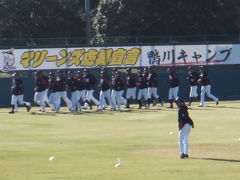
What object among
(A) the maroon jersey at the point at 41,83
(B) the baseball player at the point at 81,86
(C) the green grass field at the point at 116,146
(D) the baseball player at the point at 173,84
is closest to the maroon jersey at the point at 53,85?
(A) the maroon jersey at the point at 41,83

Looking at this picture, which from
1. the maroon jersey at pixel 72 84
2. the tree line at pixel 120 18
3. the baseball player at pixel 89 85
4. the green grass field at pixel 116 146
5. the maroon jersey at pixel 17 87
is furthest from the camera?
the tree line at pixel 120 18

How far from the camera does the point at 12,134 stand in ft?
89.8

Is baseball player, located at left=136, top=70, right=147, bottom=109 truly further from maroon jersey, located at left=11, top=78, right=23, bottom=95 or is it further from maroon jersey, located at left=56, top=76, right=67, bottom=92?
maroon jersey, located at left=11, top=78, right=23, bottom=95

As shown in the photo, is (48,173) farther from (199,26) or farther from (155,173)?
(199,26)

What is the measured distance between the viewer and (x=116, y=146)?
77.1 ft

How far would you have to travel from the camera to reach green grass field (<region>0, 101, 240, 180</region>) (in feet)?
60.4

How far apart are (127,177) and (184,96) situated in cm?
2823

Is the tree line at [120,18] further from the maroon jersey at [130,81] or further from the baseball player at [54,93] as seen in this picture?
the baseball player at [54,93]

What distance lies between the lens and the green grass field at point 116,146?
18.4 metres

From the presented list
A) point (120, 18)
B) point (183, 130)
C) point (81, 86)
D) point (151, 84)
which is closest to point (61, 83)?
point (81, 86)

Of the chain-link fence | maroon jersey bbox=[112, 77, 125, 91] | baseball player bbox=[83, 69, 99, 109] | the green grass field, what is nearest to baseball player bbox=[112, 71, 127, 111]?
Result: maroon jersey bbox=[112, 77, 125, 91]

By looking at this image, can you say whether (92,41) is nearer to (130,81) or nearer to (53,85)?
(130,81)

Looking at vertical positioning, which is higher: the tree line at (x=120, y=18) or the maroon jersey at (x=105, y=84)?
the tree line at (x=120, y=18)

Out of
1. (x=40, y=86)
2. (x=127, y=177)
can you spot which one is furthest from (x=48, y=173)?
(x=40, y=86)
